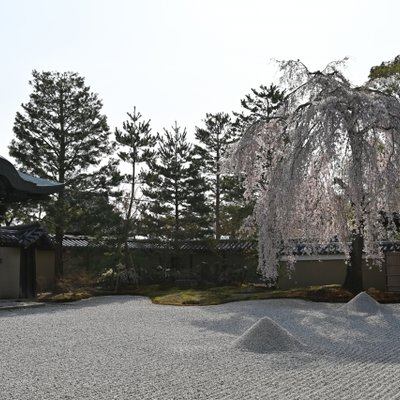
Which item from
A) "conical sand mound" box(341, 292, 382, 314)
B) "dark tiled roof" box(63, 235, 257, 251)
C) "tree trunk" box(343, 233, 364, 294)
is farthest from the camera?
"dark tiled roof" box(63, 235, 257, 251)

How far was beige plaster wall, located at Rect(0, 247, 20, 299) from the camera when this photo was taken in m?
18.0

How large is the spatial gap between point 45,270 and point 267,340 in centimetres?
1654

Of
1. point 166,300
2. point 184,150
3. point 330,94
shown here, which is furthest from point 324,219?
point 184,150

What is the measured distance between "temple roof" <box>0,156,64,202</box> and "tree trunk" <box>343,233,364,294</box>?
907cm

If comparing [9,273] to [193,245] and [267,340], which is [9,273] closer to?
[193,245]

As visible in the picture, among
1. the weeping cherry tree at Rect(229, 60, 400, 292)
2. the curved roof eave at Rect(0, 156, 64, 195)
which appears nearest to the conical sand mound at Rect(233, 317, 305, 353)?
the weeping cherry tree at Rect(229, 60, 400, 292)

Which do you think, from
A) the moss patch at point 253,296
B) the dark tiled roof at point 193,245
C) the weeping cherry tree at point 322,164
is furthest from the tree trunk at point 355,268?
the dark tiled roof at point 193,245

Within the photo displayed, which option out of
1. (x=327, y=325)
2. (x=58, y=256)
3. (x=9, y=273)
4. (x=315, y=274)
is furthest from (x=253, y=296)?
(x=58, y=256)

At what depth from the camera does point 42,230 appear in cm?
1919

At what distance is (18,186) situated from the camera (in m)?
9.28

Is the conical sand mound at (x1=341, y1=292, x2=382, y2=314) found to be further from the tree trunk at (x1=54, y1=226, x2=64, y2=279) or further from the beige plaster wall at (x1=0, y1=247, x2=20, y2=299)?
the tree trunk at (x1=54, y1=226, x2=64, y2=279)

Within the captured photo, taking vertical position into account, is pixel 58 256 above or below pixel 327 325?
above

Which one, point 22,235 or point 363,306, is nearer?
point 363,306

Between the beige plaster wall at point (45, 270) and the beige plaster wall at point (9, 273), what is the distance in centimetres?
267
